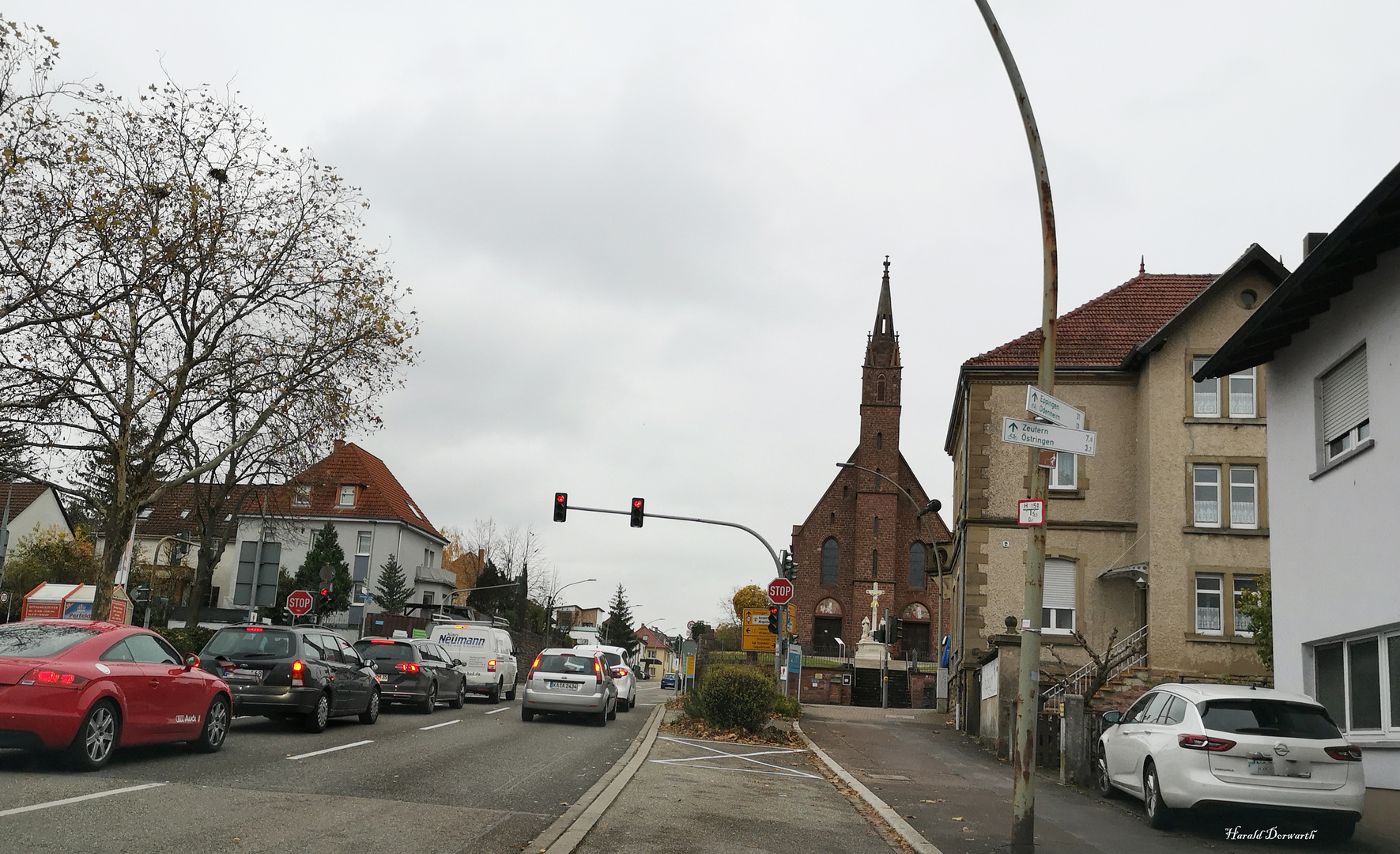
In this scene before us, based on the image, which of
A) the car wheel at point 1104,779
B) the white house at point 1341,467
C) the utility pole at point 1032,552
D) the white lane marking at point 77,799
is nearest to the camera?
the white lane marking at point 77,799

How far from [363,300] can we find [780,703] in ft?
44.7

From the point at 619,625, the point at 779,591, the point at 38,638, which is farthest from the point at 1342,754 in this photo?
the point at 619,625

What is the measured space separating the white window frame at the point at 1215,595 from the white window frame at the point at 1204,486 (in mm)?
1206

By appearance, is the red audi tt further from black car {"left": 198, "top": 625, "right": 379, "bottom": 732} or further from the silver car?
the silver car

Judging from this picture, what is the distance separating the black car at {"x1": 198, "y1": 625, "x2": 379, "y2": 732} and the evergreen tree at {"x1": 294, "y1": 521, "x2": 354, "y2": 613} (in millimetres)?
40973

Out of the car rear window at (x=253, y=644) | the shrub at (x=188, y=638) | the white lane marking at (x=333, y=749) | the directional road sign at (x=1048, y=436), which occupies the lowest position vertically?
the white lane marking at (x=333, y=749)

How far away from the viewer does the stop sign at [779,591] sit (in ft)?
89.3

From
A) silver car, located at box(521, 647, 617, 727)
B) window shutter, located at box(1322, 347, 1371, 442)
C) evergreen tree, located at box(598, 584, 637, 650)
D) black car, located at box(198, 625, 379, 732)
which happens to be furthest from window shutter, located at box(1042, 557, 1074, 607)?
evergreen tree, located at box(598, 584, 637, 650)

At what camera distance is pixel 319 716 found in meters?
17.0

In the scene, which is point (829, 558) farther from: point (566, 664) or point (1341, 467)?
point (1341, 467)

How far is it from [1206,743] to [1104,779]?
11.8 feet

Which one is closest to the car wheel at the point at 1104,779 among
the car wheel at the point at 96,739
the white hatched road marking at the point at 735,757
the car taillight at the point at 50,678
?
the white hatched road marking at the point at 735,757

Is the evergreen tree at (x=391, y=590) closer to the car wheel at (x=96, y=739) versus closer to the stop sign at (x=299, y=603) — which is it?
the stop sign at (x=299, y=603)

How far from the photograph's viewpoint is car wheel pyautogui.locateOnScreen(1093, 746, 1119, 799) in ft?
45.9
